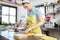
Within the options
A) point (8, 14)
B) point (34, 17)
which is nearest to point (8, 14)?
point (8, 14)

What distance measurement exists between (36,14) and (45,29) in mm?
2615

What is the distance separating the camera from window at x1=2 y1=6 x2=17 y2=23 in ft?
15.0

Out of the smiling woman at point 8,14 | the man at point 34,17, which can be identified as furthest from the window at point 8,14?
the man at point 34,17

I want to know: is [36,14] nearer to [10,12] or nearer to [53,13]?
[53,13]

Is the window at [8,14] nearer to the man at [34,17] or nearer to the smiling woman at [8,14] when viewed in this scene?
the smiling woman at [8,14]

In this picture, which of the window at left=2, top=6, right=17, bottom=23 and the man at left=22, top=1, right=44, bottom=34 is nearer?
the man at left=22, top=1, right=44, bottom=34

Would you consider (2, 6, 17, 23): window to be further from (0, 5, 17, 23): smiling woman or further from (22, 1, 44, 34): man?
(22, 1, 44, 34): man

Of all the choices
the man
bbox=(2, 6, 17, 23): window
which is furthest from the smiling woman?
the man

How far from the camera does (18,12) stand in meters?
5.09

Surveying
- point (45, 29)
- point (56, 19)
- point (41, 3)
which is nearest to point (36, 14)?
point (45, 29)

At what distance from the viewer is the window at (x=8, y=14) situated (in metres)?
4.57

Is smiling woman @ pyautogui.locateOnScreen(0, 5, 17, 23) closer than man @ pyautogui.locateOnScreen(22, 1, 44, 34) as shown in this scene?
No

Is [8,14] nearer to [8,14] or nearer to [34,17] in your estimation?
[8,14]

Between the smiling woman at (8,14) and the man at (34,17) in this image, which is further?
the smiling woman at (8,14)
